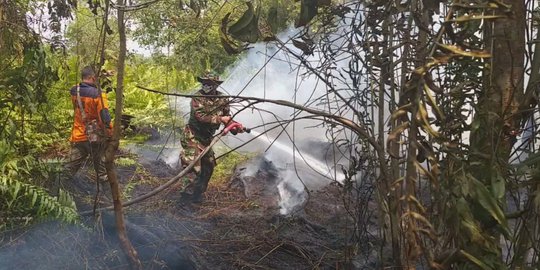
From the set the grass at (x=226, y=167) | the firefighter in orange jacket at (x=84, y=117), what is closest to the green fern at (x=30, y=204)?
the firefighter in orange jacket at (x=84, y=117)

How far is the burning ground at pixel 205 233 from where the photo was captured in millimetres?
4520

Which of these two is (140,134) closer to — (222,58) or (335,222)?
(222,58)

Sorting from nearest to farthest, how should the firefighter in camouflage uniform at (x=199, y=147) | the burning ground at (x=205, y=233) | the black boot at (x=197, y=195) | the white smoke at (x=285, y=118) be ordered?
the burning ground at (x=205, y=233) → the firefighter in camouflage uniform at (x=199, y=147) → the black boot at (x=197, y=195) → the white smoke at (x=285, y=118)

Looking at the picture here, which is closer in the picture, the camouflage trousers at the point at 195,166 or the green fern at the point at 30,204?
the green fern at the point at 30,204

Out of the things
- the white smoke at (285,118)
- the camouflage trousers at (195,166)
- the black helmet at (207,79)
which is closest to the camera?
the black helmet at (207,79)

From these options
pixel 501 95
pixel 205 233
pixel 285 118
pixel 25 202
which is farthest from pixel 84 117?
pixel 501 95

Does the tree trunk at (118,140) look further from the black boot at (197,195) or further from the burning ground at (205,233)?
the black boot at (197,195)

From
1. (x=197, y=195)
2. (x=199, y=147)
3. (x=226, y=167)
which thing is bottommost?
(x=226, y=167)

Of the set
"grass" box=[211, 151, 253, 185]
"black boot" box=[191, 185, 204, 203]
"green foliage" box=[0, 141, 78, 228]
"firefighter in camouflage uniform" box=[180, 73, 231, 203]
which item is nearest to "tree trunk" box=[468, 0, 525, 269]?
"green foliage" box=[0, 141, 78, 228]

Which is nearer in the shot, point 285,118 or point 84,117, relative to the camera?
point 84,117

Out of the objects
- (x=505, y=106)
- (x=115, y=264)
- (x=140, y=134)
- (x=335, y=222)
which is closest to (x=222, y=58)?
(x=140, y=134)

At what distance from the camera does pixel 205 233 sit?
229 inches

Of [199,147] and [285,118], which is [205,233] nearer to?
[199,147]

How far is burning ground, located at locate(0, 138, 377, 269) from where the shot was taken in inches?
178
